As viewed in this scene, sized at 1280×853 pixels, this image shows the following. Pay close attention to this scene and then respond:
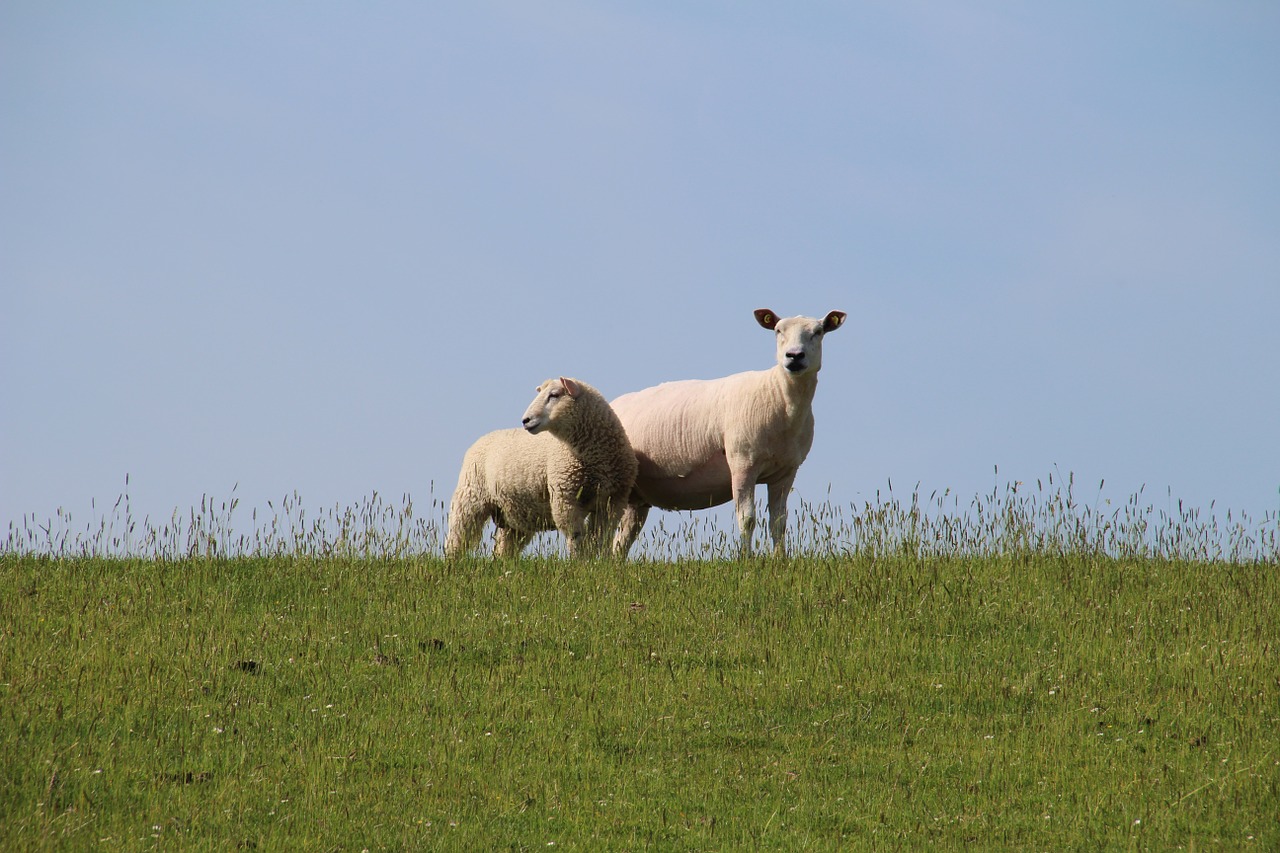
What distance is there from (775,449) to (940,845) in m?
8.15

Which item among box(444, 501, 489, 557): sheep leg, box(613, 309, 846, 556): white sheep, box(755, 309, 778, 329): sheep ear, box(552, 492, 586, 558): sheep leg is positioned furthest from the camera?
box(444, 501, 489, 557): sheep leg

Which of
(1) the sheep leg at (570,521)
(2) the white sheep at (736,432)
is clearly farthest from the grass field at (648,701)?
(2) the white sheep at (736,432)

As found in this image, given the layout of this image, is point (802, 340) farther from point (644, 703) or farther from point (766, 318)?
point (644, 703)

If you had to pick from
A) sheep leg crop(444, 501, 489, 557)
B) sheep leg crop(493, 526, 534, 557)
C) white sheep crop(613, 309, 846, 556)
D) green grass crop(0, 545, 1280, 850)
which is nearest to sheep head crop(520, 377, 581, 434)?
white sheep crop(613, 309, 846, 556)

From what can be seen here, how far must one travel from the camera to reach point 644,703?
9844 mm

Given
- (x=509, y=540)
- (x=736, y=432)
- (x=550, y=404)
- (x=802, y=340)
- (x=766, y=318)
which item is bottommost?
(x=509, y=540)

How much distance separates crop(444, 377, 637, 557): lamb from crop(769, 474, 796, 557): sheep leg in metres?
1.80

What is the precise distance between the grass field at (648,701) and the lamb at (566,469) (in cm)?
125

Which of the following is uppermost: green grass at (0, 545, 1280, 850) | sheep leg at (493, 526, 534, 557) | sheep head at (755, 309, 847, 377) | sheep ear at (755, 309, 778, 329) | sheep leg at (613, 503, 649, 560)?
sheep ear at (755, 309, 778, 329)

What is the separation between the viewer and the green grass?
7.86m

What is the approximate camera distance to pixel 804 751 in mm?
8984

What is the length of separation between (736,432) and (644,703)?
19.6 ft

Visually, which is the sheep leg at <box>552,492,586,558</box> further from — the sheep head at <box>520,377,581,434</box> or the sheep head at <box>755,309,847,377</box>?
the sheep head at <box>755,309,847,377</box>

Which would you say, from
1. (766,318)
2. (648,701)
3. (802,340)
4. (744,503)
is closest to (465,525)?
(744,503)
